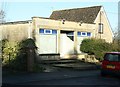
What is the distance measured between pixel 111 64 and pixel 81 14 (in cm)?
2388

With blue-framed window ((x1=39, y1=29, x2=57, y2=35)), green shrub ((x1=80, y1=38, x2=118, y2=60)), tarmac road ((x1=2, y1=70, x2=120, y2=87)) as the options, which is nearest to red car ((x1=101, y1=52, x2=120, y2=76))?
tarmac road ((x1=2, y1=70, x2=120, y2=87))

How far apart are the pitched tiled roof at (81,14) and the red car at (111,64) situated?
20.5 meters

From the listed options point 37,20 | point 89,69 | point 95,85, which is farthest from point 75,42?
point 95,85

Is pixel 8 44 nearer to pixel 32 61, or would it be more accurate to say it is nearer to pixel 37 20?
pixel 32 61

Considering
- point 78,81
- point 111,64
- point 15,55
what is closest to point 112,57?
point 111,64

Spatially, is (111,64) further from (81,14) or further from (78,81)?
(81,14)

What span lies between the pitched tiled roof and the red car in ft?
67.4

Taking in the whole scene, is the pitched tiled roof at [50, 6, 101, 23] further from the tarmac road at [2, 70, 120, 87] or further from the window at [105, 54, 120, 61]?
the tarmac road at [2, 70, 120, 87]

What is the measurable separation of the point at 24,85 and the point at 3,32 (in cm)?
1893

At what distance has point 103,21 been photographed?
1679 inches

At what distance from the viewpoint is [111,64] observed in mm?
20141

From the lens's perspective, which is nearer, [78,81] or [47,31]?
[78,81]

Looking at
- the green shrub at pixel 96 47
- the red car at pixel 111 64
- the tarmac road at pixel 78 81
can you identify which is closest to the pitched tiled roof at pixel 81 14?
the green shrub at pixel 96 47

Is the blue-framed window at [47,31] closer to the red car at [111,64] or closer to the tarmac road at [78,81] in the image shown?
the red car at [111,64]
